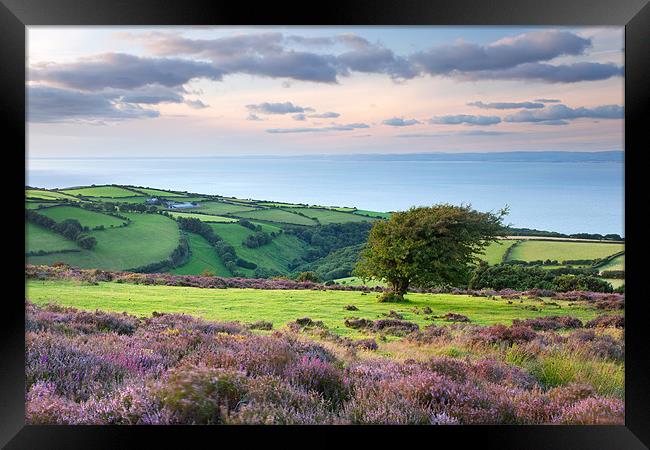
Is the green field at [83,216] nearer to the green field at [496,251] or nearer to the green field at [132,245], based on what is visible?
the green field at [132,245]

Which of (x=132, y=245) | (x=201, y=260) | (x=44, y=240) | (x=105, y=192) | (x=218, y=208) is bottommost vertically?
(x=201, y=260)

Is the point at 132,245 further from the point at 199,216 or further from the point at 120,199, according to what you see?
the point at 199,216

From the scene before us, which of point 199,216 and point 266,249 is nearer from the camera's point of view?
point 266,249

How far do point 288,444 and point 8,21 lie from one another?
3.97m

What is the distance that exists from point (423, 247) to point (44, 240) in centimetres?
914

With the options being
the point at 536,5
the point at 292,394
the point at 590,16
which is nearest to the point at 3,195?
the point at 292,394

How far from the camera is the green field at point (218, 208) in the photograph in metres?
15.0

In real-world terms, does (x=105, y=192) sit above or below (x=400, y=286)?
above

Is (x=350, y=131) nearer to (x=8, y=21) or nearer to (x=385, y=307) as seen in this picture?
(x=385, y=307)

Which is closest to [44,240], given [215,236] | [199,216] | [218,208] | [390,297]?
[199,216]

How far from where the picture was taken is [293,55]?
40.1ft

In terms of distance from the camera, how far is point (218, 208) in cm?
1527

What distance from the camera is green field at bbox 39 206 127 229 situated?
13.9 m

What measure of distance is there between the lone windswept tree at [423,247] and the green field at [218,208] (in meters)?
4.49
